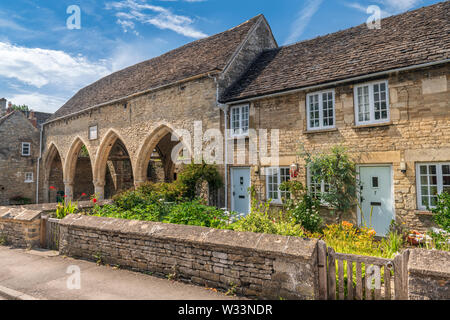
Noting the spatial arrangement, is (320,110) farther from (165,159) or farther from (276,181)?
(165,159)

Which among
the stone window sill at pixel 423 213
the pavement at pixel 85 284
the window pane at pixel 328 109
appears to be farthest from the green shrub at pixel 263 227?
the window pane at pixel 328 109

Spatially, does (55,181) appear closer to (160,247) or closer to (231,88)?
(231,88)

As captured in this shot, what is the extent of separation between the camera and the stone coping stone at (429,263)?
3.58 m

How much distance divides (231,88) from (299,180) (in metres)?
5.13

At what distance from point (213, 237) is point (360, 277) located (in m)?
2.31

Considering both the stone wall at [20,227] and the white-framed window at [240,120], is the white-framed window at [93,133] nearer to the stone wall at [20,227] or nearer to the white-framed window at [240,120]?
the stone wall at [20,227]

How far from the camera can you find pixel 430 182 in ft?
27.0

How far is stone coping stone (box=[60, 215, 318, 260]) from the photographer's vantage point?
4457 millimetres

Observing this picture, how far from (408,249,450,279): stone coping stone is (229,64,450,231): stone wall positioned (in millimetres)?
5039

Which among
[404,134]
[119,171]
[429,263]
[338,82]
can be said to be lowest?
[429,263]

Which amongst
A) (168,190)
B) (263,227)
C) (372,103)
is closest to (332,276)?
(263,227)

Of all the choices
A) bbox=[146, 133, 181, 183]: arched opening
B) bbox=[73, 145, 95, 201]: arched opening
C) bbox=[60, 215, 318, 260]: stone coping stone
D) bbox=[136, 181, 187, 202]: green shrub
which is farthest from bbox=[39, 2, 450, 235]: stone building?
bbox=[73, 145, 95, 201]: arched opening

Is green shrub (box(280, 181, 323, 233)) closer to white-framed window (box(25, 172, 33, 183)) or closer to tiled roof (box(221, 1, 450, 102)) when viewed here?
tiled roof (box(221, 1, 450, 102))
